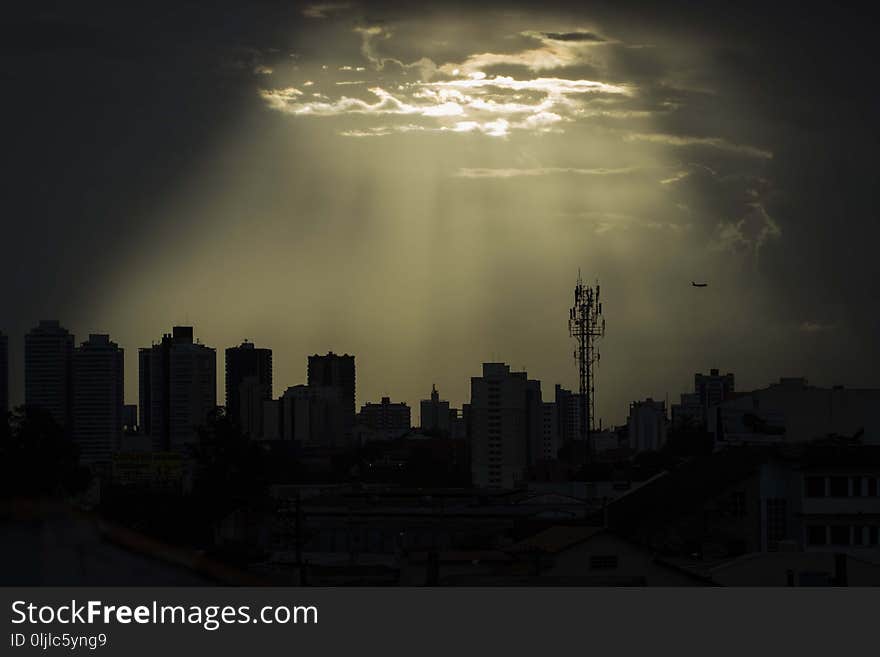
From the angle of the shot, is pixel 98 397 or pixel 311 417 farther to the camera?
pixel 311 417

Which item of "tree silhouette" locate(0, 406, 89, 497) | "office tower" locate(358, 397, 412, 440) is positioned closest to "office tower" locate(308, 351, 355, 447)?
"office tower" locate(358, 397, 412, 440)

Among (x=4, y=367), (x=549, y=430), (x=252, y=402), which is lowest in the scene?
(x=549, y=430)

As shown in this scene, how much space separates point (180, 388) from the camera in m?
122

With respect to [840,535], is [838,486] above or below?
above

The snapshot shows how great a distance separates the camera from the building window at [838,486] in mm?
26281

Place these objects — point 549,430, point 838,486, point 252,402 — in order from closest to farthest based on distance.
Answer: point 838,486, point 252,402, point 549,430

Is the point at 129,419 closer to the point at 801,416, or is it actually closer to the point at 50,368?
the point at 50,368

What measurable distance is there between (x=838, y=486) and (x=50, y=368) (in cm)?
10285

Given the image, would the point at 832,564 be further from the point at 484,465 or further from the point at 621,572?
the point at 484,465

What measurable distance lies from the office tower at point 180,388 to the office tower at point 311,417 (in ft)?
30.1

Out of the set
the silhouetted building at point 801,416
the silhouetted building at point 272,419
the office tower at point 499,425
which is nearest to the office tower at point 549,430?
the office tower at point 499,425

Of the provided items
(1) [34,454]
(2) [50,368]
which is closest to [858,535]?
(1) [34,454]
